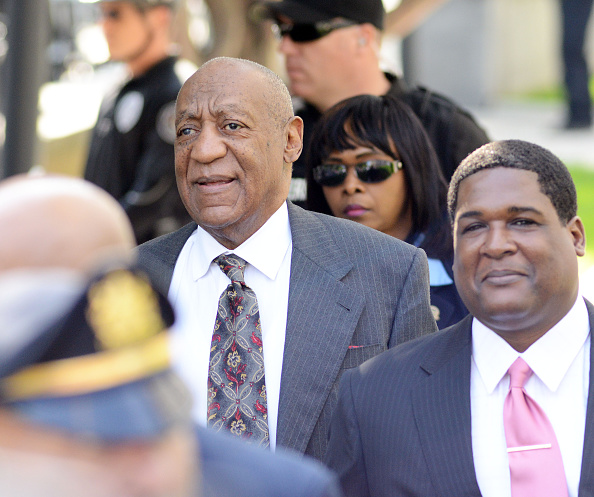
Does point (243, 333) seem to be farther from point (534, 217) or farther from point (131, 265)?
point (131, 265)

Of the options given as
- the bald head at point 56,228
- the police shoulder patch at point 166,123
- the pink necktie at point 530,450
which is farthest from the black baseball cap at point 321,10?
the bald head at point 56,228

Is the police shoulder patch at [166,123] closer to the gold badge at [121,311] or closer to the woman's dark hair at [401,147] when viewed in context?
the woman's dark hair at [401,147]

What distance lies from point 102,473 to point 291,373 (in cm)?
157

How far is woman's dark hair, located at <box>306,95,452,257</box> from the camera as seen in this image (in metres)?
3.20

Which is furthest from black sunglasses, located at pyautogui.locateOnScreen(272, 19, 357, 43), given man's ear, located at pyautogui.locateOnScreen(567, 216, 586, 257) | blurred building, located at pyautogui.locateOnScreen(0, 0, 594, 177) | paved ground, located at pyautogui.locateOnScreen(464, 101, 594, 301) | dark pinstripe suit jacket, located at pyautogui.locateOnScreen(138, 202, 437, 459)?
paved ground, located at pyautogui.locateOnScreen(464, 101, 594, 301)

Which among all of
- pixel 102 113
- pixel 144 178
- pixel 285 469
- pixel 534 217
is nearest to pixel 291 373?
pixel 534 217

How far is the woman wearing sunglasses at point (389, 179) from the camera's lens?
10.4ft

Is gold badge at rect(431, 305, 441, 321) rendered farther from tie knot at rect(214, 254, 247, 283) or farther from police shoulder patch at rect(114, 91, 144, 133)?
police shoulder patch at rect(114, 91, 144, 133)

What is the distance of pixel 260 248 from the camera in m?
2.65

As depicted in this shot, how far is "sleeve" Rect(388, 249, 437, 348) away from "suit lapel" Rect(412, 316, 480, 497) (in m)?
0.37

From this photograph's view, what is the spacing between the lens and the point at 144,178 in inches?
207

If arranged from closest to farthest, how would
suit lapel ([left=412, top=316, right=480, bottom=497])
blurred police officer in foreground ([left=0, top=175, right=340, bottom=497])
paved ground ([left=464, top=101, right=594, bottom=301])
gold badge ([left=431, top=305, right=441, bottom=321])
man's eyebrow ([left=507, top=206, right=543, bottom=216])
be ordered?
blurred police officer in foreground ([left=0, top=175, right=340, bottom=497]) < suit lapel ([left=412, top=316, right=480, bottom=497]) < man's eyebrow ([left=507, top=206, right=543, bottom=216]) < gold badge ([left=431, top=305, right=441, bottom=321]) < paved ground ([left=464, top=101, right=594, bottom=301])

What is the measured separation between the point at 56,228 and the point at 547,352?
1.42m

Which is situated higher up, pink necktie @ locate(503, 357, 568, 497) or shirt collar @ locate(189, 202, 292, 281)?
shirt collar @ locate(189, 202, 292, 281)
